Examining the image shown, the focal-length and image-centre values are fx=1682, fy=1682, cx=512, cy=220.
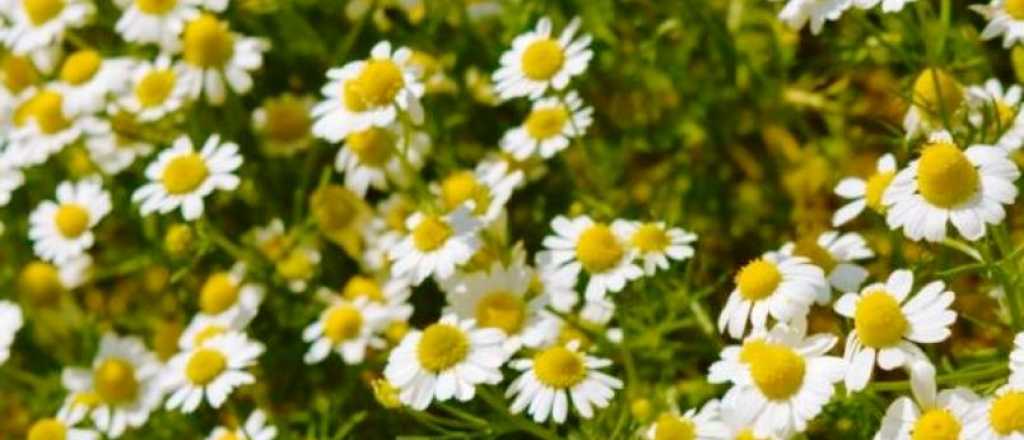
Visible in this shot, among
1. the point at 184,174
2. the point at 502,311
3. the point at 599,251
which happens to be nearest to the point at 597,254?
the point at 599,251

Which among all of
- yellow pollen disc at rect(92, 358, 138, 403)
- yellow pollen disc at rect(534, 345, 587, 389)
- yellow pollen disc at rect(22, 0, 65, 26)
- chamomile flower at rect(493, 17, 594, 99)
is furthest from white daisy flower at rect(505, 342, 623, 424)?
yellow pollen disc at rect(22, 0, 65, 26)

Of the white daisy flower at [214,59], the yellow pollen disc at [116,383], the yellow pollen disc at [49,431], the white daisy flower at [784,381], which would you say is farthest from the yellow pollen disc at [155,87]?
the white daisy flower at [784,381]

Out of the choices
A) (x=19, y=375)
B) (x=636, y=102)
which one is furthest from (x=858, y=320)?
(x=19, y=375)

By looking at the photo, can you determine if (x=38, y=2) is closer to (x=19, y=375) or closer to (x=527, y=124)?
(x=19, y=375)

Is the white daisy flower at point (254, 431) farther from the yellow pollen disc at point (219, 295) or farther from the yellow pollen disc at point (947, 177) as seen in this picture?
the yellow pollen disc at point (947, 177)

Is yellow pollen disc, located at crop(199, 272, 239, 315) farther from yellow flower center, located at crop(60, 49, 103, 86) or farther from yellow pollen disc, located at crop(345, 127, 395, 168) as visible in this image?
yellow flower center, located at crop(60, 49, 103, 86)

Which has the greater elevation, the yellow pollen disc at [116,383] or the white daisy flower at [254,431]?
the yellow pollen disc at [116,383]

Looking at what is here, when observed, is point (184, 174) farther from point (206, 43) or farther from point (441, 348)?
point (441, 348)
